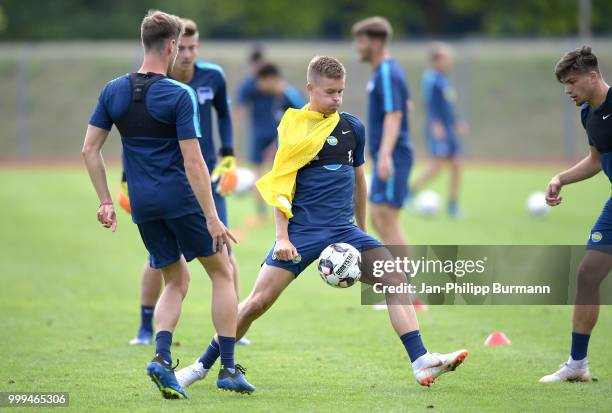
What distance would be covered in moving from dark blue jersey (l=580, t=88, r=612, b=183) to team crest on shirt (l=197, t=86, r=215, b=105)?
3014 millimetres

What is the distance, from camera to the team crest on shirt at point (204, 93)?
27.0ft

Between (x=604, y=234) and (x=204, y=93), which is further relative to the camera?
(x=204, y=93)

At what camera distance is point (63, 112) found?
35.5m

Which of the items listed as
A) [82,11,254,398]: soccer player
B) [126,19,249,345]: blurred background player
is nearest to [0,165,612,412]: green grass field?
[126,19,249,345]: blurred background player

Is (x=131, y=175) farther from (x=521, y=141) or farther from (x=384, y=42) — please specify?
(x=521, y=141)

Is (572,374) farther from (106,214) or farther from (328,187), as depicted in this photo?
(106,214)

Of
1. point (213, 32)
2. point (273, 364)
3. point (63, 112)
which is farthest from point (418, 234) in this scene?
point (213, 32)

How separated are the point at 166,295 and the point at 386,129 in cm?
377

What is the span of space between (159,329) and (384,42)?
176 inches

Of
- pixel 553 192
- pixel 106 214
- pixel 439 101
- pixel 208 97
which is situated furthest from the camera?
pixel 439 101

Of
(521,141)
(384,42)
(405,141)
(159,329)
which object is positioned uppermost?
(384,42)

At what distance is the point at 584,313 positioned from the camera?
6887 mm

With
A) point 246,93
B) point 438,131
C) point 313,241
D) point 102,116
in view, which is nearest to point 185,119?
point 102,116

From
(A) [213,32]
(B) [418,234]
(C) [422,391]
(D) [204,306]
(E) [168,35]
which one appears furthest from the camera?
(A) [213,32]
